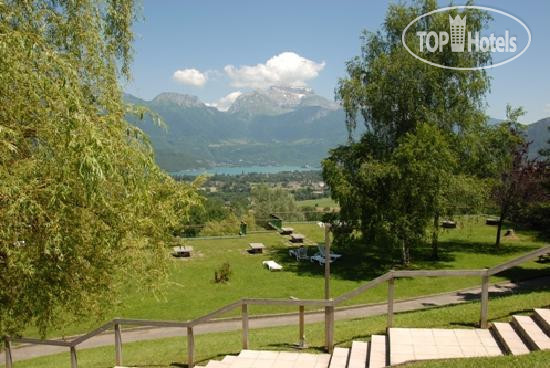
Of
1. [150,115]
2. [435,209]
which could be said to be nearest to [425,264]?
[435,209]

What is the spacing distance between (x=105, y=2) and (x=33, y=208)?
6.12m

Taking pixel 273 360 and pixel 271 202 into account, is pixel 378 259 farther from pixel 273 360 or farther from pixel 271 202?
pixel 271 202

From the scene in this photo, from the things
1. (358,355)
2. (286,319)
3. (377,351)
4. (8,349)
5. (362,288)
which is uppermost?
(362,288)

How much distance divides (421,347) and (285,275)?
17.9m

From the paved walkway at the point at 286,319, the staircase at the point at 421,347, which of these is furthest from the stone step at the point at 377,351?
the paved walkway at the point at 286,319

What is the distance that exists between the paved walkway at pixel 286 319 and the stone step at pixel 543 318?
401 inches

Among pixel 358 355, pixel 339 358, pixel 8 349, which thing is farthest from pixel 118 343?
pixel 358 355

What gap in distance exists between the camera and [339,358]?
332 inches

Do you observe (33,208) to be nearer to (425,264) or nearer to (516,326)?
(516,326)

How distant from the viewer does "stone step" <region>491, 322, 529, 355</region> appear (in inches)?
295

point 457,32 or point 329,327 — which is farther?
point 457,32

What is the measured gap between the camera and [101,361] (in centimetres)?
1288

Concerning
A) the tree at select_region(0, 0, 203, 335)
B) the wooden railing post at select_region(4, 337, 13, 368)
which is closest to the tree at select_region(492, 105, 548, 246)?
the tree at select_region(0, 0, 203, 335)

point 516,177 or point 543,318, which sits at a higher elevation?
point 516,177
